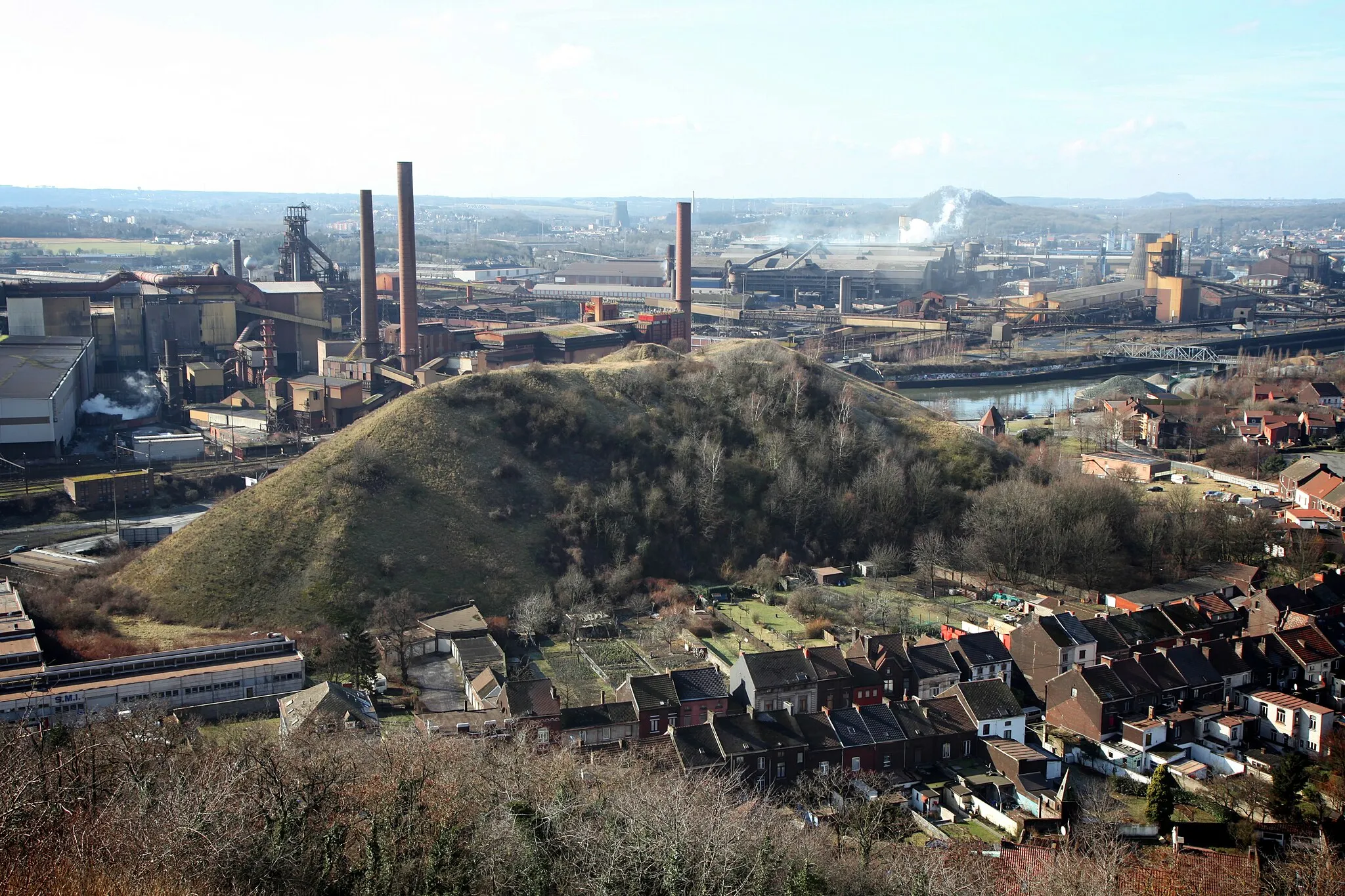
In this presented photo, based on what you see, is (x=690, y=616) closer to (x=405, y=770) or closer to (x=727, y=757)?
(x=727, y=757)

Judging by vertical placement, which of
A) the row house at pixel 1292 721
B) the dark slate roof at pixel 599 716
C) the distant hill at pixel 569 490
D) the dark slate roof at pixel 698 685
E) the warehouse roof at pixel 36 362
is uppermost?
the warehouse roof at pixel 36 362

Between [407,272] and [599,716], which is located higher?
[407,272]

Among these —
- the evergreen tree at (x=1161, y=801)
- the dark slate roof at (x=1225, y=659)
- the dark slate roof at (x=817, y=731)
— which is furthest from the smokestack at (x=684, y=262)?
the evergreen tree at (x=1161, y=801)

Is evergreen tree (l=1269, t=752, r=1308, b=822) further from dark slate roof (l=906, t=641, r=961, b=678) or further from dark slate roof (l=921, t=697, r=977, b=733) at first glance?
dark slate roof (l=906, t=641, r=961, b=678)

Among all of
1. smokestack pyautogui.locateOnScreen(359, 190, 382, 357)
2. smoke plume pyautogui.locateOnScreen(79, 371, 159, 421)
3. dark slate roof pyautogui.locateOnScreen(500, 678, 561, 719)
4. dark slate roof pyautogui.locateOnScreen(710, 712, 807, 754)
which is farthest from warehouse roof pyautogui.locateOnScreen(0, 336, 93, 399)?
dark slate roof pyautogui.locateOnScreen(710, 712, 807, 754)

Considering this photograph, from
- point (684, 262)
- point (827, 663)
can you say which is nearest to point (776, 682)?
point (827, 663)

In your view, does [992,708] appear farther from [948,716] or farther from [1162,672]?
[1162,672]

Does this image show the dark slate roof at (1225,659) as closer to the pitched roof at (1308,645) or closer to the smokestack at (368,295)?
the pitched roof at (1308,645)
